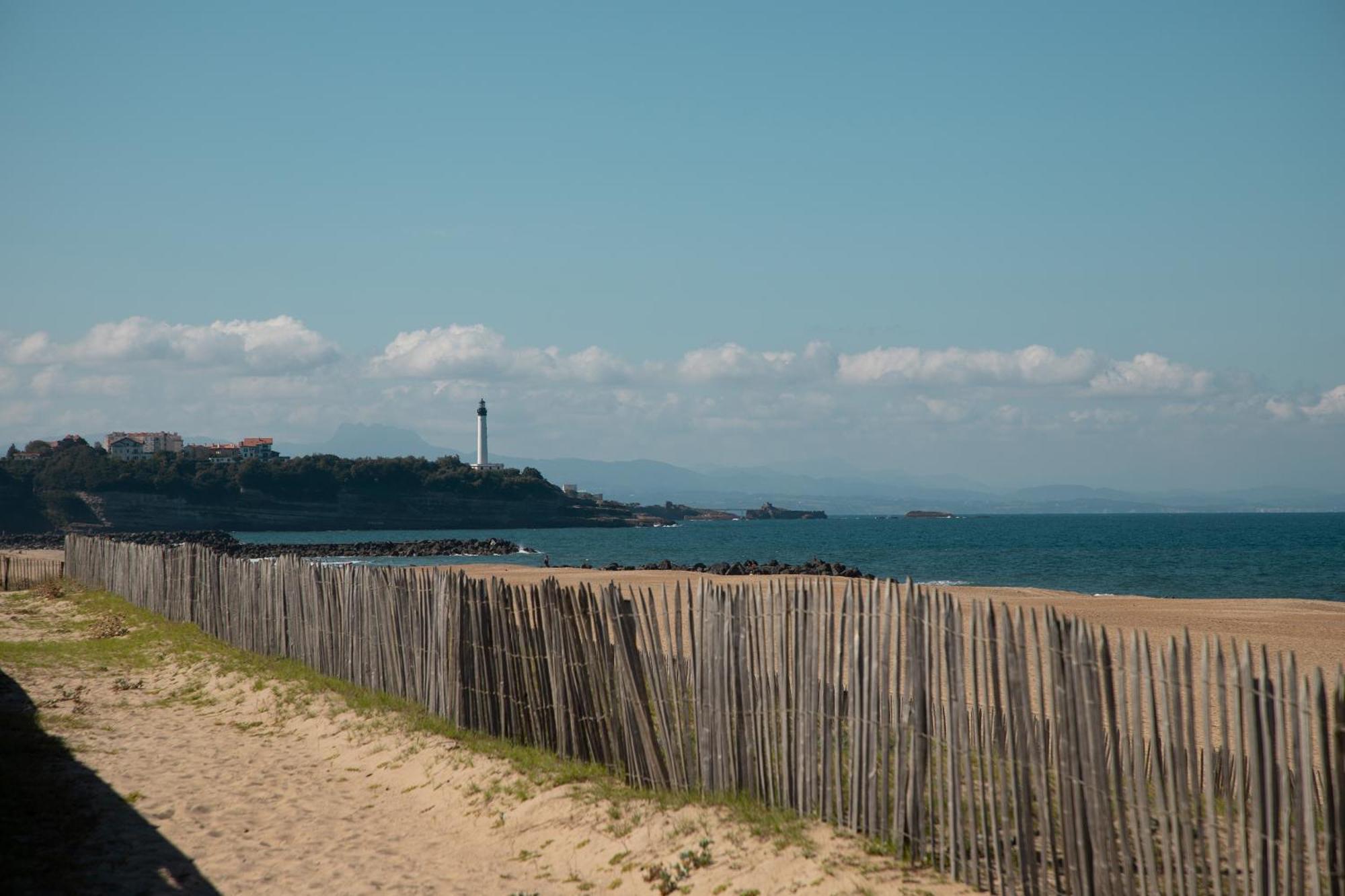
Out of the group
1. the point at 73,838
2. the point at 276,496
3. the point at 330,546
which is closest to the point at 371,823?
the point at 73,838

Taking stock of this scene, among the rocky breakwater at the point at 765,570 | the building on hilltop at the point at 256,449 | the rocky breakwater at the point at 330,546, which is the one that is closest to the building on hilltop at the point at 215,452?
the building on hilltop at the point at 256,449

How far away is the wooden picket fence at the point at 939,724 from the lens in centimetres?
457

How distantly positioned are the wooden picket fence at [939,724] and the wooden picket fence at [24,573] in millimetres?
24356

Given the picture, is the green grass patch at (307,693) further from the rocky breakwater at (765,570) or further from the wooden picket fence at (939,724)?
the rocky breakwater at (765,570)

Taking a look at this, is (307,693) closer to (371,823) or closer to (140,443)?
(371,823)

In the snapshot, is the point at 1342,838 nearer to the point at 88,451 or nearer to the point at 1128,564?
the point at 1128,564

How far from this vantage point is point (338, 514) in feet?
379

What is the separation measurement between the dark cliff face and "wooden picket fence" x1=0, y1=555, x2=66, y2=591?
73.9m

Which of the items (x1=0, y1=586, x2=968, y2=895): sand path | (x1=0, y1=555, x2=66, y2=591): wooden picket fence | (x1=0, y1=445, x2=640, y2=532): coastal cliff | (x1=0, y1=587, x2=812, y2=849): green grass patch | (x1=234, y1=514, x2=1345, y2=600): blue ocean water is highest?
(x1=0, y1=445, x2=640, y2=532): coastal cliff

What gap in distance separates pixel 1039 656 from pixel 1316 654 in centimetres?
1346

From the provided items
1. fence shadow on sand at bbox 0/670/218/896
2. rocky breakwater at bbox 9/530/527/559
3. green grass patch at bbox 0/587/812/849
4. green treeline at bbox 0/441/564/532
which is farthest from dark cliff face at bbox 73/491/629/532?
fence shadow on sand at bbox 0/670/218/896

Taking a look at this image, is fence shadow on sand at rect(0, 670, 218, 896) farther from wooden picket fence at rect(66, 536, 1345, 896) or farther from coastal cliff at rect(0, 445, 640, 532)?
coastal cliff at rect(0, 445, 640, 532)

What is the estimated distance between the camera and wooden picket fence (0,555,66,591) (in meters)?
29.5

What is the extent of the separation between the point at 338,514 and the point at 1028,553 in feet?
249
